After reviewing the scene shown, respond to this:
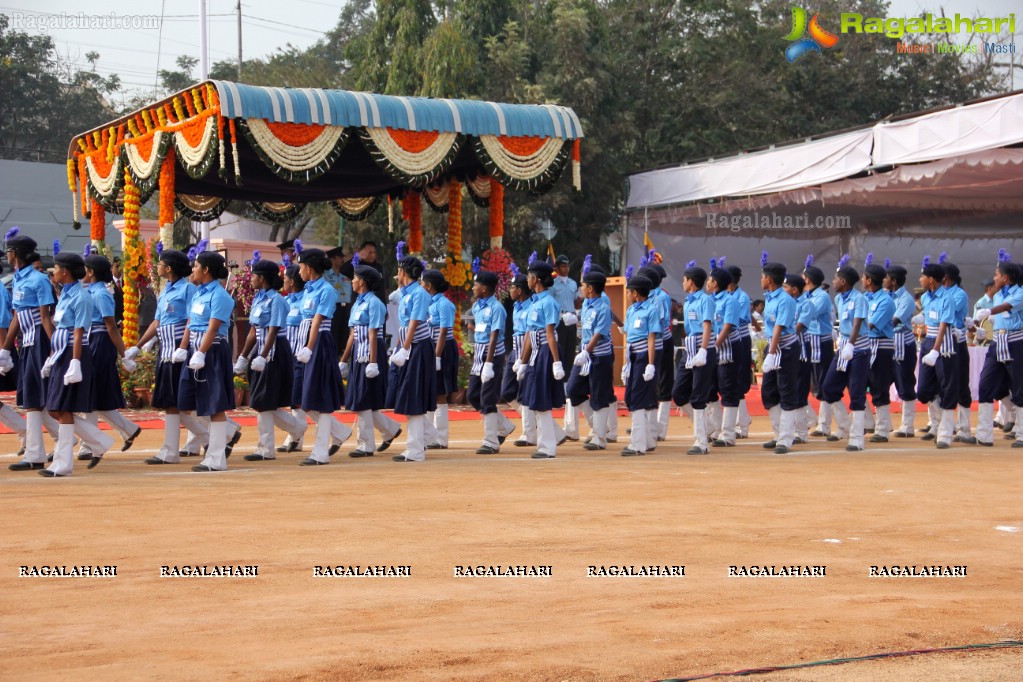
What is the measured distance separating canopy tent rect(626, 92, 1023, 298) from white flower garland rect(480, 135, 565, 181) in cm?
527

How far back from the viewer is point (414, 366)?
1216 cm

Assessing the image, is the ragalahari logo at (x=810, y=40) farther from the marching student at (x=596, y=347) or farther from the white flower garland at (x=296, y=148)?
the marching student at (x=596, y=347)

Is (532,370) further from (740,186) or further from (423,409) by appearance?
Result: (740,186)

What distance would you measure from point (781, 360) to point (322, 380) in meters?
5.18

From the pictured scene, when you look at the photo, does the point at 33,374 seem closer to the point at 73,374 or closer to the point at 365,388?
the point at 73,374

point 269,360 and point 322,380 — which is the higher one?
point 269,360

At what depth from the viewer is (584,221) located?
30.2 meters

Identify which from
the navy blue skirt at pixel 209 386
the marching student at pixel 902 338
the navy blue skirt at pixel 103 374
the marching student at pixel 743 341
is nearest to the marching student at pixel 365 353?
the navy blue skirt at pixel 209 386

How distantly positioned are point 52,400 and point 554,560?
538 centimetres

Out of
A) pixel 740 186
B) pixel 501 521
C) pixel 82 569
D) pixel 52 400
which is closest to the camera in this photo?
pixel 82 569

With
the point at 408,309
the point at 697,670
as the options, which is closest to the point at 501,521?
the point at 697,670

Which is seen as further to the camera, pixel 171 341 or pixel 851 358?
pixel 851 358

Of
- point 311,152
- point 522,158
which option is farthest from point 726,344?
point 311,152

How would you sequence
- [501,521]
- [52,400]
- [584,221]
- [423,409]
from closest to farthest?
[501,521]
[52,400]
[423,409]
[584,221]
